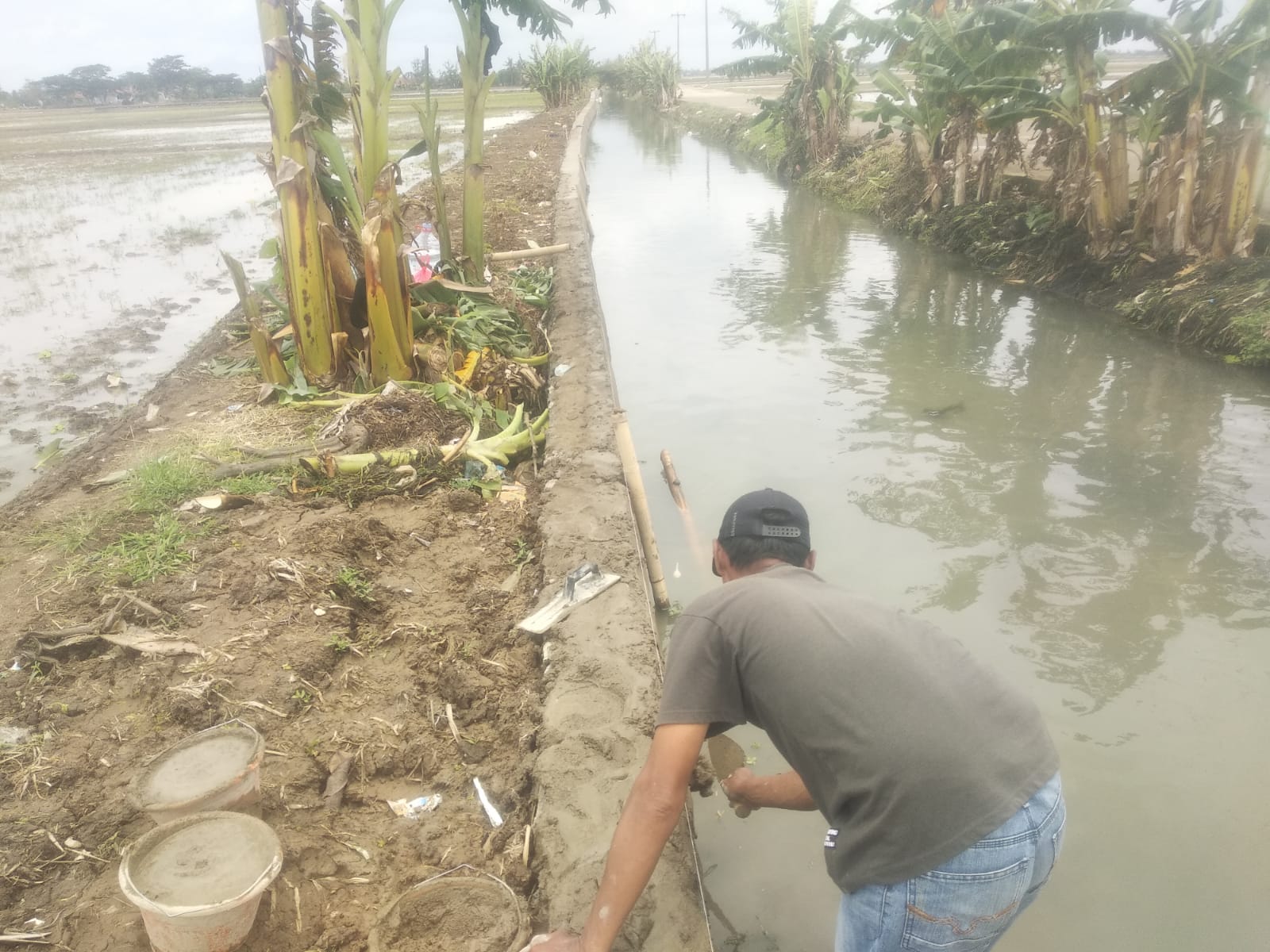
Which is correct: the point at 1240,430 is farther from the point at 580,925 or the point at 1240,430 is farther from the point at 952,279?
the point at 580,925

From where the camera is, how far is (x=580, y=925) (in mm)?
2203

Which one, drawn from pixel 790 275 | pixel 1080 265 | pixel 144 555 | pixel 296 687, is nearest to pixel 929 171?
pixel 790 275

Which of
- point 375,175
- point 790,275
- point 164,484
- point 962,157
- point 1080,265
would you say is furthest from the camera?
point 962,157

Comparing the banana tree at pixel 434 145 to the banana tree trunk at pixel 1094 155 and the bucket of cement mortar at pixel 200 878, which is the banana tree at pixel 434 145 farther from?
the banana tree trunk at pixel 1094 155

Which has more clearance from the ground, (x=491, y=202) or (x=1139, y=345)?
(x=491, y=202)

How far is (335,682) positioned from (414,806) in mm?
691

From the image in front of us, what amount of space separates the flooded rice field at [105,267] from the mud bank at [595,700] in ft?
11.2

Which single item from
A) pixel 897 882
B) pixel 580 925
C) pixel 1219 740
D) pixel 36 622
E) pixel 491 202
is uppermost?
pixel 491 202

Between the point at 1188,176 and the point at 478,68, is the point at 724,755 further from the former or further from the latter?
the point at 1188,176

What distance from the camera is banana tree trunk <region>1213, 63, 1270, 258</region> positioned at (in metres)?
7.25

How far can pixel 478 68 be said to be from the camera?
735cm

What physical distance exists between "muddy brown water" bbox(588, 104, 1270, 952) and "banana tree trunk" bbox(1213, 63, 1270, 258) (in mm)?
1135

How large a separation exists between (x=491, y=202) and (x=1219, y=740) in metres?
11.4

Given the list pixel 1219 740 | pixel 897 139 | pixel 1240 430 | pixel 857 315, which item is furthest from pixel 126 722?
pixel 897 139
